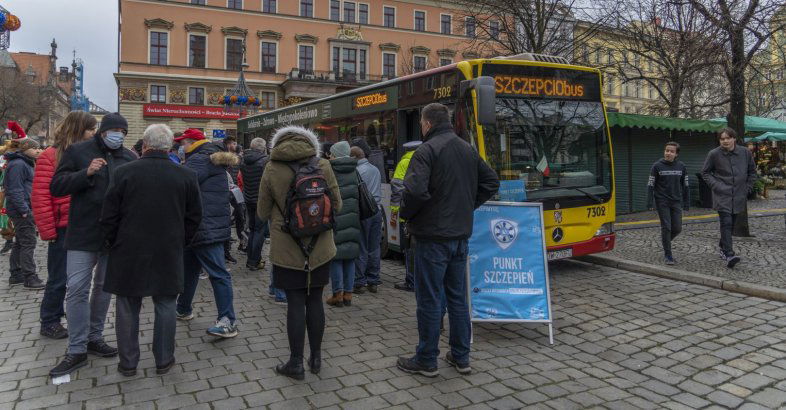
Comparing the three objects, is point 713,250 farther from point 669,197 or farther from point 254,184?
point 254,184

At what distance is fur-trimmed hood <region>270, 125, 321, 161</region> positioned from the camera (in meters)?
3.97

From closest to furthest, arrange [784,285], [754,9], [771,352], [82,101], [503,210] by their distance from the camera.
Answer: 1. [771,352]
2. [503,210]
3. [784,285]
4. [754,9]
5. [82,101]

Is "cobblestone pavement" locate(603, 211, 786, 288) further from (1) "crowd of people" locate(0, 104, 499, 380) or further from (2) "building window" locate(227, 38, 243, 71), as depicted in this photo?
(2) "building window" locate(227, 38, 243, 71)

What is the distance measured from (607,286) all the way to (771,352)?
7.98 ft

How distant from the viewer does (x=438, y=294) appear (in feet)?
13.4

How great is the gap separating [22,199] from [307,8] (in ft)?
159

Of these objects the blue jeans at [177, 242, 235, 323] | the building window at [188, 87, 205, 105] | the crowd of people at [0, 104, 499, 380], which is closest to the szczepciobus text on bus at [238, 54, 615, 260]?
the crowd of people at [0, 104, 499, 380]

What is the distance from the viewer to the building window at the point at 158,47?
46469mm

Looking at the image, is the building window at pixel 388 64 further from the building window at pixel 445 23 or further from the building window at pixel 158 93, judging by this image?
the building window at pixel 158 93

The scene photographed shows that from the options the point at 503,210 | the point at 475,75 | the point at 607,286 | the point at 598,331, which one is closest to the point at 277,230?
the point at 503,210

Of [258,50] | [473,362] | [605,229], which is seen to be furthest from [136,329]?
[258,50]

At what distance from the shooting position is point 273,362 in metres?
4.34

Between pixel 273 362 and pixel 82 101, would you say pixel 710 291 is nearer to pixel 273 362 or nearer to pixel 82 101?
pixel 273 362

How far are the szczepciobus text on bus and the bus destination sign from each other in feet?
1.67
